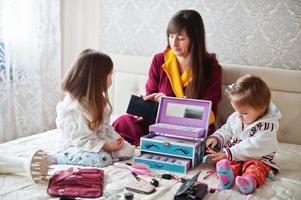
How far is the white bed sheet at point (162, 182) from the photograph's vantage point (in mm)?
1495

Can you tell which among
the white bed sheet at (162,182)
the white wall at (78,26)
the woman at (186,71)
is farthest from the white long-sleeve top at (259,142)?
the white wall at (78,26)

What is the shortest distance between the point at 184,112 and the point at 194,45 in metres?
0.45

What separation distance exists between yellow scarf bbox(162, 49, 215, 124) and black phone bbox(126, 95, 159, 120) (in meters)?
0.16

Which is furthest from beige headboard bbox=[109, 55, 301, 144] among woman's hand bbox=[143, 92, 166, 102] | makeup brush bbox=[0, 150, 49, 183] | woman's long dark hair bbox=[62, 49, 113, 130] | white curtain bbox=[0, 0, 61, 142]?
makeup brush bbox=[0, 150, 49, 183]

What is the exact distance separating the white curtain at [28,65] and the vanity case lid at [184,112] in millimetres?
1069

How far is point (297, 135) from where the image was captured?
7.73 ft

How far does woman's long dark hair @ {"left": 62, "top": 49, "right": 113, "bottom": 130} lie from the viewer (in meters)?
1.87

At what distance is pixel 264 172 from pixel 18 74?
1.70 metres

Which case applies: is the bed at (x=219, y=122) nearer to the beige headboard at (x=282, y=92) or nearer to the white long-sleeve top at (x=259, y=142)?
the beige headboard at (x=282, y=92)

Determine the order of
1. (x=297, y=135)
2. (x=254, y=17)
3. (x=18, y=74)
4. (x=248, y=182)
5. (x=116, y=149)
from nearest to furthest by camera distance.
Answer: (x=248, y=182) → (x=116, y=149) → (x=297, y=135) → (x=254, y=17) → (x=18, y=74)

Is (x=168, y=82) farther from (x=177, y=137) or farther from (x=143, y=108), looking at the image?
(x=177, y=137)

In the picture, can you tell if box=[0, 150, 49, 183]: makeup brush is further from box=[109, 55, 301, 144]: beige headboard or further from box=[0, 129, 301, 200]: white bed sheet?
box=[109, 55, 301, 144]: beige headboard

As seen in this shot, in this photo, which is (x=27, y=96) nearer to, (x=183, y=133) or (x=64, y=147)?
(x=64, y=147)

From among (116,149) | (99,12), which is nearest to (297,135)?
(116,149)
